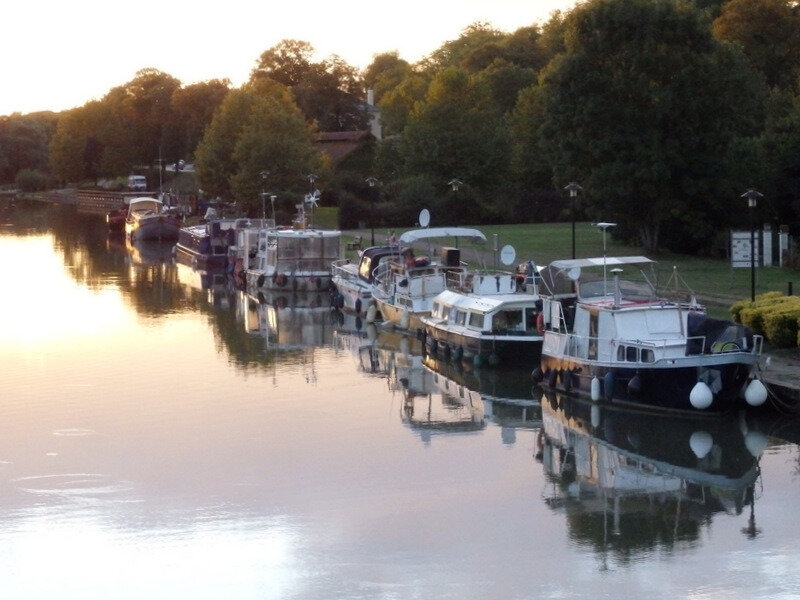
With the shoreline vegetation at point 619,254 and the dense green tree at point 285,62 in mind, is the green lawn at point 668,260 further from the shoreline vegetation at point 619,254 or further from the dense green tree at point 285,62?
the dense green tree at point 285,62

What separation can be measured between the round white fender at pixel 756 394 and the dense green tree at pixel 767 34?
157 feet

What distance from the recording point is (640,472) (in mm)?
23344

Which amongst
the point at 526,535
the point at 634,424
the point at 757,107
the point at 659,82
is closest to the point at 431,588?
the point at 526,535

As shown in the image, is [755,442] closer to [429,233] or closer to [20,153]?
[429,233]

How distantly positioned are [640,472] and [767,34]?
54257 mm

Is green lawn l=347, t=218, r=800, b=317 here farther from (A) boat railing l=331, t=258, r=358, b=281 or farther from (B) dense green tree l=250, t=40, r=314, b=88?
(B) dense green tree l=250, t=40, r=314, b=88

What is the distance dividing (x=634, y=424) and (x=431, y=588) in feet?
33.5

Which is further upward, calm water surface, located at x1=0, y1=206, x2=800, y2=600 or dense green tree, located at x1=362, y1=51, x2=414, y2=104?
dense green tree, located at x1=362, y1=51, x2=414, y2=104

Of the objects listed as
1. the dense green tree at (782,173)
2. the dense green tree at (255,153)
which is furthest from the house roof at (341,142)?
the dense green tree at (782,173)

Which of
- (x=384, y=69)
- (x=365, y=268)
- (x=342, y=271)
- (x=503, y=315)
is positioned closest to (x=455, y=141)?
(x=342, y=271)

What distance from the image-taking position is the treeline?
48.5 meters

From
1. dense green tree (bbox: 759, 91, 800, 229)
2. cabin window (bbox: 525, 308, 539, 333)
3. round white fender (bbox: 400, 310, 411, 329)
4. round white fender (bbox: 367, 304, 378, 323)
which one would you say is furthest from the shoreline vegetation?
round white fender (bbox: 400, 310, 411, 329)

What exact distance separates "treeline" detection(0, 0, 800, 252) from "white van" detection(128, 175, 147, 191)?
597cm

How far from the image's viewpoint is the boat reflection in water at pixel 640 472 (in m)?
19.9
